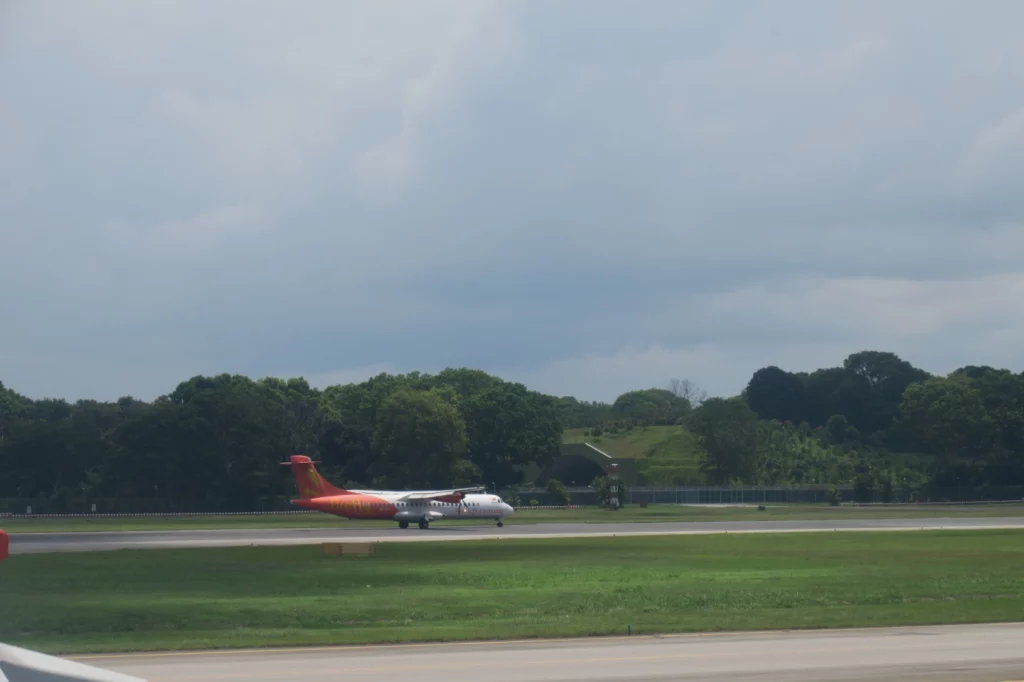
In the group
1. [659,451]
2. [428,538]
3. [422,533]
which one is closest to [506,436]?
[659,451]

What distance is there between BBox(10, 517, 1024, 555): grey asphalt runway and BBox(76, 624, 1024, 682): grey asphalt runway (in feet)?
118

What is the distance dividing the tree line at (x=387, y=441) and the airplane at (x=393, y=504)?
39.2 meters

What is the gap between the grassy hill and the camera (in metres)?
159

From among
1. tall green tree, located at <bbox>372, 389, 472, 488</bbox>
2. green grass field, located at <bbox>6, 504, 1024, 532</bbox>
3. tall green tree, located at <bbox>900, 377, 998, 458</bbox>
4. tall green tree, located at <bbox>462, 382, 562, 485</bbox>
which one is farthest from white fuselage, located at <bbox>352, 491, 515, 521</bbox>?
tall green tree, located at <bbox>900, 377, 998, 458</bbox>

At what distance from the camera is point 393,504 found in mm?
79688

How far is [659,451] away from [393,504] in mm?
94190

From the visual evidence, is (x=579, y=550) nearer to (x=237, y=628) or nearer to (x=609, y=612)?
(x=609, y=612)

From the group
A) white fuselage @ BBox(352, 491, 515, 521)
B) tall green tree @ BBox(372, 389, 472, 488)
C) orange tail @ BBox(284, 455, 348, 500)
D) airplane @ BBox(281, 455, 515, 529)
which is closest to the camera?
airplane @ BBox(281, 455, 515, 529)

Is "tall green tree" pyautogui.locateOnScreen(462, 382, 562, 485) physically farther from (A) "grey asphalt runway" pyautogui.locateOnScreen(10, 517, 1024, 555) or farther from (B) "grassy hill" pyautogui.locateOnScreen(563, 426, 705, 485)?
(A) "grey asphalt runway" pyautogui.locateOnScreen(10, 517, 1024, 555)

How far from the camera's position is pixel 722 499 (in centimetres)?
A: 14112

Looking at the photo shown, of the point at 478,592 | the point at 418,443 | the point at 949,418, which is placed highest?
the point at 949,418

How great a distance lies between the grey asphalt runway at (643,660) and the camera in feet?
61.0

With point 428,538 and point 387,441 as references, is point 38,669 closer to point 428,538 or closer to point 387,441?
point 428,538

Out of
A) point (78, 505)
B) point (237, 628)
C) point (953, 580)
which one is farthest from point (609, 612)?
point (78, 505)
